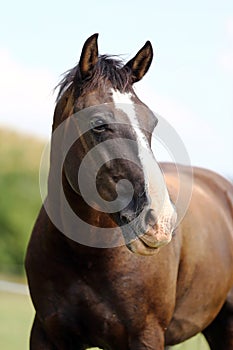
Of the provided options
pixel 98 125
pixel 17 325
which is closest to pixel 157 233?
pixel 98 125

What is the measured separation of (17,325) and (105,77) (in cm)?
981

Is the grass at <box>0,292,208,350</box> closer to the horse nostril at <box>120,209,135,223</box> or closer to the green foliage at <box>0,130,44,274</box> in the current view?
the green foliage at <box>0,130,44,274</box>

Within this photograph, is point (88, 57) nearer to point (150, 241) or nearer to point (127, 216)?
point (127, 216)

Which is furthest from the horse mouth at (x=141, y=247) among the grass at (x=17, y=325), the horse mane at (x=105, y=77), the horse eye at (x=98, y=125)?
the grass at (x=17, y=325)

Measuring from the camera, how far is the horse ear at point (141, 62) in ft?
15.7

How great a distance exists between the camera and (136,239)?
4246 mm

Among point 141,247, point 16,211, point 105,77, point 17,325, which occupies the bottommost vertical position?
point 16,211

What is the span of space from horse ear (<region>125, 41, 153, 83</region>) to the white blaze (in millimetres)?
394

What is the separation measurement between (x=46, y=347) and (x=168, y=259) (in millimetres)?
895

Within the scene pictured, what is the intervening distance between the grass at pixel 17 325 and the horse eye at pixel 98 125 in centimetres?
361

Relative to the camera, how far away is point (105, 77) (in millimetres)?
4574

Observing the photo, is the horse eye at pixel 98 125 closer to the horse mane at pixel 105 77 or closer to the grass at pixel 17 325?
the horse mane at pixel 105 77

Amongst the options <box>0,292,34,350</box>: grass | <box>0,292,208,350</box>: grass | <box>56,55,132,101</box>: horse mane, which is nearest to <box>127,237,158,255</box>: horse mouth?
<box>56,55,132,101</box>: horse mane

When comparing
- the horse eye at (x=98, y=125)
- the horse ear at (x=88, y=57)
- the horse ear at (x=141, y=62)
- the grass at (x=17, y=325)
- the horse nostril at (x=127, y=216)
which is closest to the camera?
the horse nostril at (x=127, y=216)
